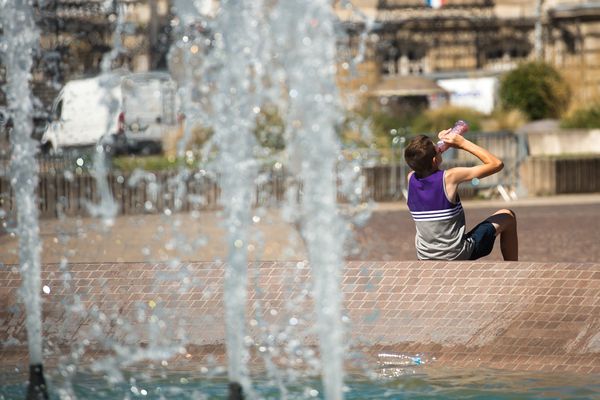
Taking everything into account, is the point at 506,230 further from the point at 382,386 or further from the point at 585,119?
the point at 585,119

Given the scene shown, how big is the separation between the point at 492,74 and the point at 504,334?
36.0 m

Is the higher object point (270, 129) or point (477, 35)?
point (477, 35)

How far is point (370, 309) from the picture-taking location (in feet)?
25.8

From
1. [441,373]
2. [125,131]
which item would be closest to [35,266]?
[441,373]

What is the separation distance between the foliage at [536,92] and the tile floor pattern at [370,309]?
29.7m

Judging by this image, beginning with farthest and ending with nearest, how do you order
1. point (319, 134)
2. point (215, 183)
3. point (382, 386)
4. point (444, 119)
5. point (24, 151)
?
point (444, 119) < point (215, 183) < point (382, 386) < point (24, 151) < point (319, 134)

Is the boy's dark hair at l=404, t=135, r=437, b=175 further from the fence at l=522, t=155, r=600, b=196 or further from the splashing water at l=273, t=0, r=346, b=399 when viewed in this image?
the fence at l=522, t=155, r=600, b=196

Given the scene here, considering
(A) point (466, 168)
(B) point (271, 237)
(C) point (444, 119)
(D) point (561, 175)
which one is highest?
(A) point (466, 168)

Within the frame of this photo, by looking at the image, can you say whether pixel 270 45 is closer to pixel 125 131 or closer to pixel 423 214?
pixel 423 214

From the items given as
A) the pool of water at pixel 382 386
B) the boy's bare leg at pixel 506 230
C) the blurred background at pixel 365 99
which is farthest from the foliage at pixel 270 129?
the pool of water at pixel 382 386

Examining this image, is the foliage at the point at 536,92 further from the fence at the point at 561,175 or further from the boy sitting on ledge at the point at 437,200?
the boy sitting on ledge at the point at 437,200

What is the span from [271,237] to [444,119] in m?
15.0

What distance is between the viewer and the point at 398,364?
7.79 meters

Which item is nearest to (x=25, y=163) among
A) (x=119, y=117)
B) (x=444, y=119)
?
(x=119, y=117)
